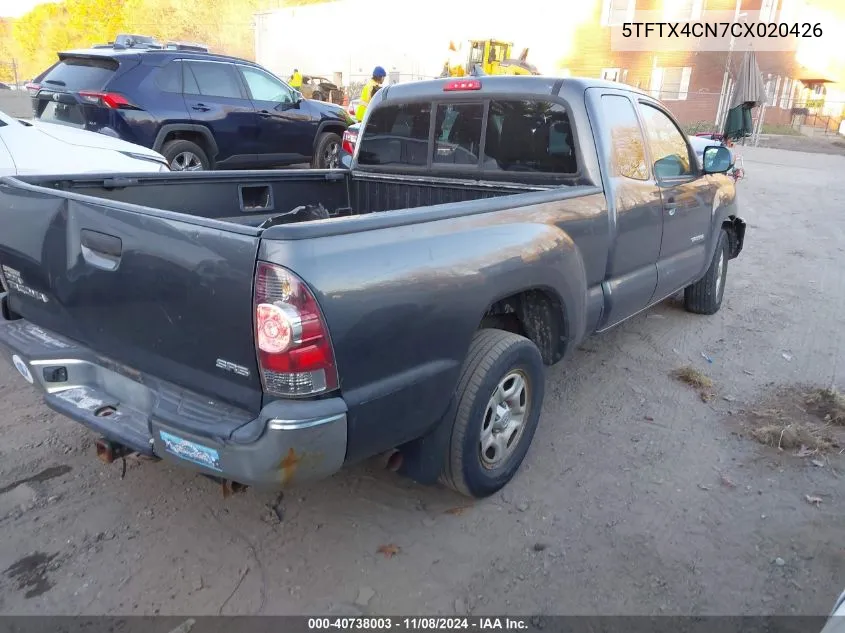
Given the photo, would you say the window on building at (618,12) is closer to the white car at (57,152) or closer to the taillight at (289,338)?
the white car at (57,152)

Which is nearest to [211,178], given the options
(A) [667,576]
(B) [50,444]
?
(B) [50,444]

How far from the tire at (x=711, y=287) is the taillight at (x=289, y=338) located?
4483mm

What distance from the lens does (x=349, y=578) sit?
2592 millimetres

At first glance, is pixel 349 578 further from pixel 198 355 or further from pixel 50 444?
pixel 50 444

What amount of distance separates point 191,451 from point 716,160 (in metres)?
4.21

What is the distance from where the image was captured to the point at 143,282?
2332mm

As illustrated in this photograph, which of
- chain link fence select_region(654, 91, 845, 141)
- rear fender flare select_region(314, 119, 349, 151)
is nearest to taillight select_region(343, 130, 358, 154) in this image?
rear fender flare select_region(314, 119, 349, 151)

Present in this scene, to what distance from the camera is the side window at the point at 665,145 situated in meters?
4.32

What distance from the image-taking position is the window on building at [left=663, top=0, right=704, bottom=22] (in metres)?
32.0

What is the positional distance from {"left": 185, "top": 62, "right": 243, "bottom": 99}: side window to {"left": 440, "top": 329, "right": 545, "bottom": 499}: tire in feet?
25.0

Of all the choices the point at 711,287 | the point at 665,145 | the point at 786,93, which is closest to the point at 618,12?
the point at 786,93

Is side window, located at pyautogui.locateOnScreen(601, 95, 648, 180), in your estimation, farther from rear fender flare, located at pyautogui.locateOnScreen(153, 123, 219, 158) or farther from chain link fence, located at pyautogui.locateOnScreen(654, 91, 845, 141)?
chain link fence, located at pyautogui.locateOnScreen(654, 91, 845, 141)

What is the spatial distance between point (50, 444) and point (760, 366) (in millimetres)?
4721

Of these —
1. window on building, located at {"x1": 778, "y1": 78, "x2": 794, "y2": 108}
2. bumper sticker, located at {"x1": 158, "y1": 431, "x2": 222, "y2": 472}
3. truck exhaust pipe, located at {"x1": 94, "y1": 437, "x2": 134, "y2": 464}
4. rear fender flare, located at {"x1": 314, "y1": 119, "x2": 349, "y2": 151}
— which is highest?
window on building, located at {"x1": 778, "y1": 78, "x2": 794, "y2": 108}
